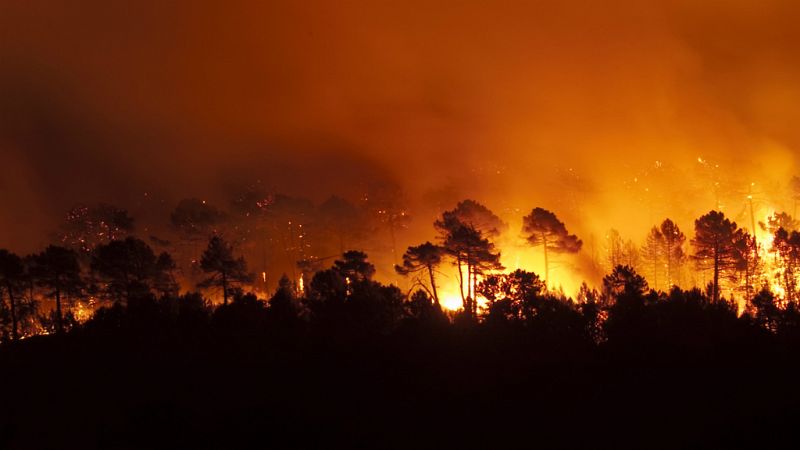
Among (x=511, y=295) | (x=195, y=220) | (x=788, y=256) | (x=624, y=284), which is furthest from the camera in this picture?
(x=195, y=220)

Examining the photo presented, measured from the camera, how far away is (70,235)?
63281 millimetres

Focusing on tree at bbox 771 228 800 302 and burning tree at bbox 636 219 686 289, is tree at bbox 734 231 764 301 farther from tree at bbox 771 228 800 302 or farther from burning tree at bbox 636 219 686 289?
burning tree at bbox 636 219 686 289

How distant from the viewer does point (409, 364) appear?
83.0ft

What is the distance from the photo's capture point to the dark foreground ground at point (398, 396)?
1889 cm

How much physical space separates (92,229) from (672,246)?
53.9 meters

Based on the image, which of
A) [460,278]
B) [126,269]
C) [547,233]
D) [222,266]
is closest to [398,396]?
[222,266]

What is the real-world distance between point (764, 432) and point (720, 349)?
284 inches

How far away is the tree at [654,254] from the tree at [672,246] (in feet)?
1.19

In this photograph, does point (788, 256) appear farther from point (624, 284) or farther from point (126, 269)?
point (126, 269)

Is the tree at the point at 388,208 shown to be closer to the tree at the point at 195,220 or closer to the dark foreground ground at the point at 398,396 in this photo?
the tree at the point at 195,220

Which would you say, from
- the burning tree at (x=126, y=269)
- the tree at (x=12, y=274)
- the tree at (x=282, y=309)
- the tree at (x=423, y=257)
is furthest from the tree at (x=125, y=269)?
the tree at (x=423, y=257)

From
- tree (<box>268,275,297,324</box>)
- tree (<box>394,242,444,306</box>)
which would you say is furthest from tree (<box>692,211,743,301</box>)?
tree (<box>268,275,297,324</box>)

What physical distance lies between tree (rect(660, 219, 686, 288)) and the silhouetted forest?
272 inches

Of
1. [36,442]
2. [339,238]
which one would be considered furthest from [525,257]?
[36,442]
